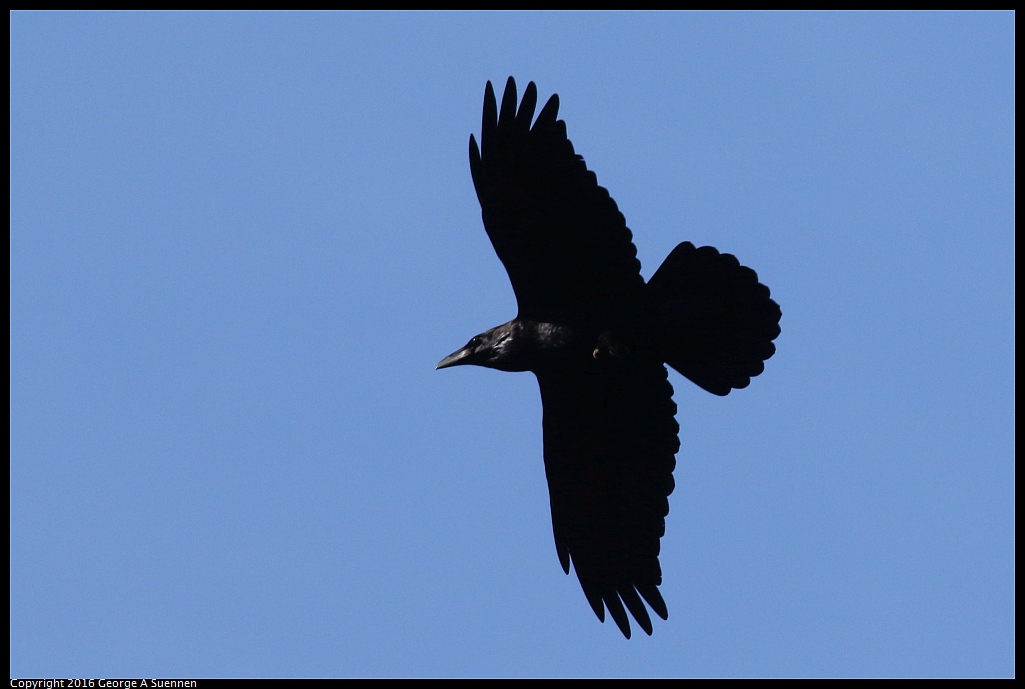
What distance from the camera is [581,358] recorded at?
9.91 meters

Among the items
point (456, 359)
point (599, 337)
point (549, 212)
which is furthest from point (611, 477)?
point (549, 212)

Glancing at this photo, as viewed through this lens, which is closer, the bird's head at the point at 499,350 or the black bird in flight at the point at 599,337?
the black bird in flight at the point at 599,337

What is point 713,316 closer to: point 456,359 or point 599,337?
point 599,337

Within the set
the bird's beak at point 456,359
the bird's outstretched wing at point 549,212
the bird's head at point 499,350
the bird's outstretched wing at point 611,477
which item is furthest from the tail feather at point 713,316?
the bird's beak at point 456,359

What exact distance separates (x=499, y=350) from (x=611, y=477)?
1343mm

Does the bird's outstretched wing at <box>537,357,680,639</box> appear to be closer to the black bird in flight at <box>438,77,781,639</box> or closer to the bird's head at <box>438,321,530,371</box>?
the black bird in flight at <box>438,77,781,639</box>

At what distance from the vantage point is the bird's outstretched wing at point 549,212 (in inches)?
365

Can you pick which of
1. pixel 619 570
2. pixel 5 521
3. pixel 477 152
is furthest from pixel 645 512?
pixel 5 521

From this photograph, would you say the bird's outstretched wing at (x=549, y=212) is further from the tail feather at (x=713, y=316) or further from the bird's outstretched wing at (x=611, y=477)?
the bird's outstretched wing at (x=611, y=477)

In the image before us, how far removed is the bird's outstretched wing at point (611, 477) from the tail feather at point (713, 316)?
39cm

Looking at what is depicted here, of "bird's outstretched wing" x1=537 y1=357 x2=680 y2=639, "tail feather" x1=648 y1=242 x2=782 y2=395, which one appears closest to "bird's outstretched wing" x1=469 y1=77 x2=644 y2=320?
"tail feather" x1=648 y1=242 x2=782 y2=395

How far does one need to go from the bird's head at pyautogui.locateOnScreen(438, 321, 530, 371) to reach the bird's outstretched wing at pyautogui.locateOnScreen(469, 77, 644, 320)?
44cm

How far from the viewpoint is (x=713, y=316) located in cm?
964
